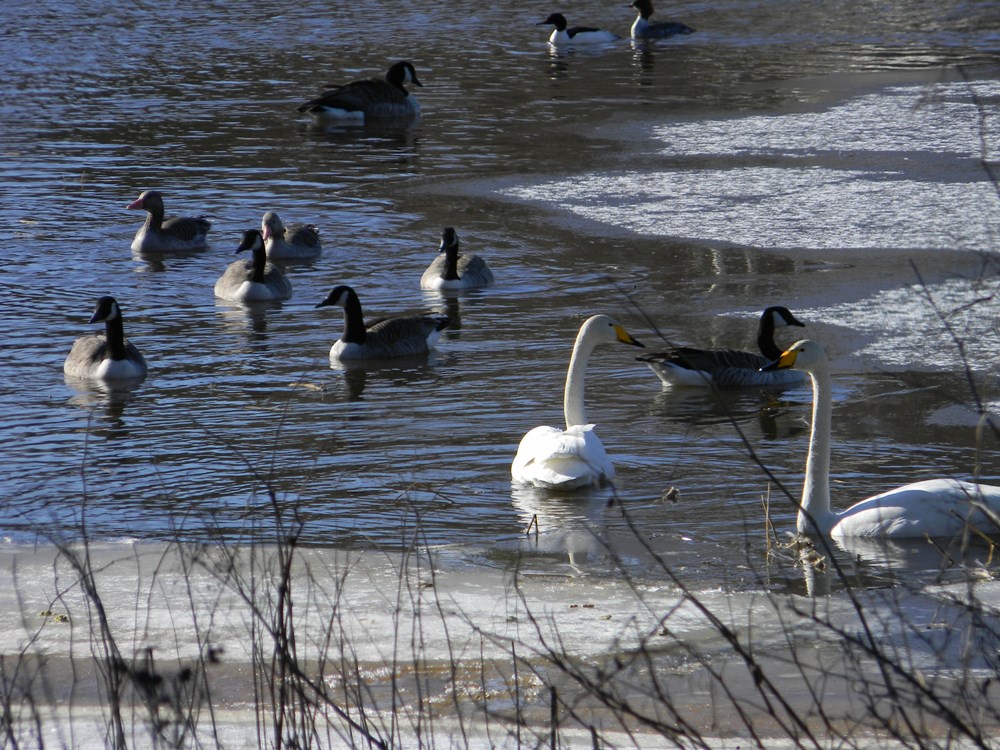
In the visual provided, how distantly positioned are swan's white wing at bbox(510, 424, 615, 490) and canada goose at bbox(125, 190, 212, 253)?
8420 millimetres

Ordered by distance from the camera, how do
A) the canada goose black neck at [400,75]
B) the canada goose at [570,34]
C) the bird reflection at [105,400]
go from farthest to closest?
the canada goose at [570,34] < the canada goose black neck at [400,75] < the bird reflection at [105,400]

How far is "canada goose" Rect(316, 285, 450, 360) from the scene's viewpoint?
40.9 feet

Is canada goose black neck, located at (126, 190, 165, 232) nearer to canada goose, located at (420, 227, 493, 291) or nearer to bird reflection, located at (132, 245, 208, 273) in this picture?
bird reflection, located at (132, 245, 208, 273)

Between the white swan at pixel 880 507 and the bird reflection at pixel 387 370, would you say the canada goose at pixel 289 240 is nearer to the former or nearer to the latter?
the bird reflection at pixel 387 370

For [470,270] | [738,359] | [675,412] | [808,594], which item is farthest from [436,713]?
[470,270]

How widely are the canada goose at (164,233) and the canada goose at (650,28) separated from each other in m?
19.1

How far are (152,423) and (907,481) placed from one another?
17.2 ft

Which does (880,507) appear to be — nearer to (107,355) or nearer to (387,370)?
(387,370)

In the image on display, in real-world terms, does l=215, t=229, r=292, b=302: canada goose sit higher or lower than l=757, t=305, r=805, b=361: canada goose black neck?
higher

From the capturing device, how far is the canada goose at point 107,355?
1162cm

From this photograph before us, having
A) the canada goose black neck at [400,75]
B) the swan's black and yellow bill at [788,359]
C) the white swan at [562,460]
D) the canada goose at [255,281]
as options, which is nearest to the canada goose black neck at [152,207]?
the canada goose at [255,281]

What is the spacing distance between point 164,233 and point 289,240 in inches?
55.9

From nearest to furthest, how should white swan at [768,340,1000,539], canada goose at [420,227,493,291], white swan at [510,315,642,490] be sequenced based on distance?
white swan at [768,340,1000,539] < white swan at [510,315,642,490] < canada goose at [420,227,493,291]

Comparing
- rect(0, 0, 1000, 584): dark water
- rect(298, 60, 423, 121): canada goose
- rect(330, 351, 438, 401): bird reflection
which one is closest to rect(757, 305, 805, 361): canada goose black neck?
rect(0, 0, 1000, 584): dark water
